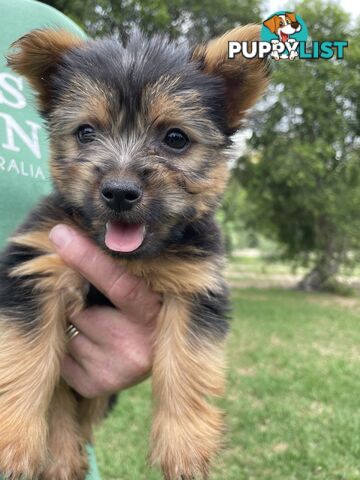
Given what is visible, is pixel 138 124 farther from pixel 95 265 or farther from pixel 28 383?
pixel 28 383

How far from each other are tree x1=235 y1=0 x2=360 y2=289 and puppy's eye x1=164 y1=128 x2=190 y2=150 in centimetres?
1287

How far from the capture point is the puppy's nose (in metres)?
1.98

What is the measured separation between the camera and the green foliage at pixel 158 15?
8.42 meters

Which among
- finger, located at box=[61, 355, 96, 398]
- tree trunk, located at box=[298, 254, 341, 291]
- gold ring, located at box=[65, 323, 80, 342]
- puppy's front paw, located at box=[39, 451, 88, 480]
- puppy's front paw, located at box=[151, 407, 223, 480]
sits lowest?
tree trunk, located at box=[298, 254, 341, 291]

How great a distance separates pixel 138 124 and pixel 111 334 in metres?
0.99

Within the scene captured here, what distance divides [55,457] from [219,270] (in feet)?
3.94

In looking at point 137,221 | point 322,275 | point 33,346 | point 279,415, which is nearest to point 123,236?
point 137,221

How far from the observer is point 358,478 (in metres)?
4.99

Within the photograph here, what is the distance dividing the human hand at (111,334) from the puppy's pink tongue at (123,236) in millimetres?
162

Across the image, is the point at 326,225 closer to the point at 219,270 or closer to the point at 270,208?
the point at 270,208

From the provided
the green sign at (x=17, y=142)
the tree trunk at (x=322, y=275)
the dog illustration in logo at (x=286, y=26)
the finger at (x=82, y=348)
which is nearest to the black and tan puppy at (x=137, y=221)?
the finger at (x=82, y=348)

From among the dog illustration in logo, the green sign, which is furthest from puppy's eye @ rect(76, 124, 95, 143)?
the dog illustration in logo

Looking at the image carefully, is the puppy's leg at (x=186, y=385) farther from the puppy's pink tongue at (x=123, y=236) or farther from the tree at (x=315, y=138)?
the tree at (x=315, y=138)

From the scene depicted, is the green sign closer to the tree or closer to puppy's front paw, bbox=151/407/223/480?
puppy's front paw, bbox=151/407/223/480
